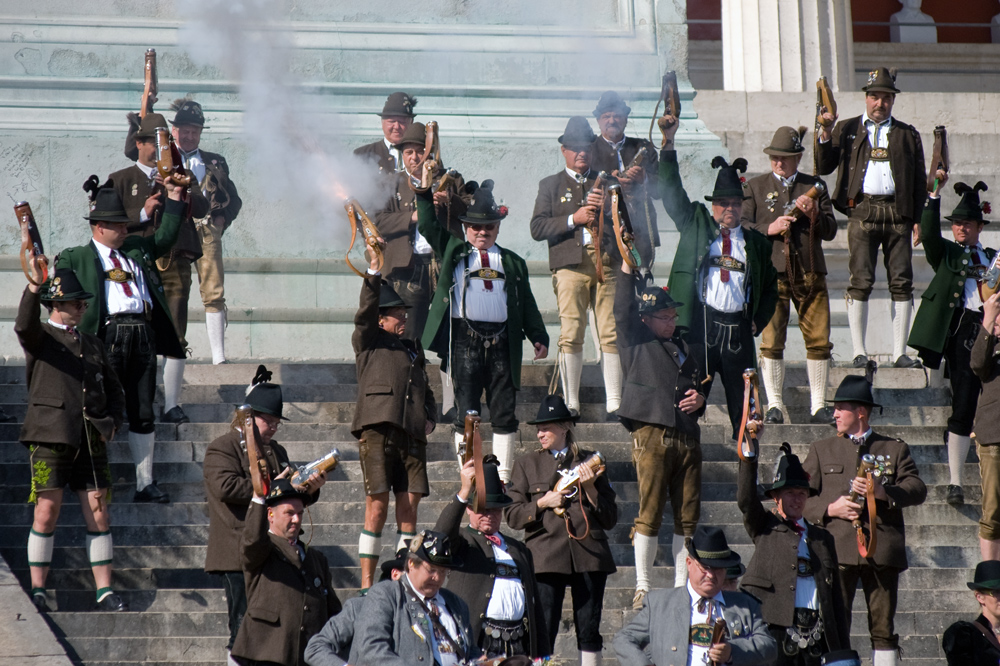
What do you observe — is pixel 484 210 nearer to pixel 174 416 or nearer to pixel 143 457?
pixel 174 416

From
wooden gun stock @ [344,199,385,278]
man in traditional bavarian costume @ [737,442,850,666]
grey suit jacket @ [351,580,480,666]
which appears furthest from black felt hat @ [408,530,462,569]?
wooden gun stock @ [344,199,385,278]

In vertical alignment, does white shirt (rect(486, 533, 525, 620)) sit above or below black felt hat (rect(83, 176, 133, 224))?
below

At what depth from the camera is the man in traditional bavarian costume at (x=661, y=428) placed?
10648mm

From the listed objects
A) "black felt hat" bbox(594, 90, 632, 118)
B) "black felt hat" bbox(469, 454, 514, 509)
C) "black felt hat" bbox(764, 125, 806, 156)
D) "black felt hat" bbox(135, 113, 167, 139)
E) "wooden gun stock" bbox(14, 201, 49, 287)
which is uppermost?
"black felt hat" bbox(594, 90, 632, 118)

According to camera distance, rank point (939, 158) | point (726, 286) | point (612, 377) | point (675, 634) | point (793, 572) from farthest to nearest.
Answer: point (939, 158) < point (612, 377) < point (726, 286) < point (793, 572) < point (675, 634)

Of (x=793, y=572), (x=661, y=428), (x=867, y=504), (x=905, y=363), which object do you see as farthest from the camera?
(x=905, y=363)

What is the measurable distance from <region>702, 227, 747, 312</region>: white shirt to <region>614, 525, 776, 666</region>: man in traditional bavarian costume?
3518 mm

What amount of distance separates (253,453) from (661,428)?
3026 mm

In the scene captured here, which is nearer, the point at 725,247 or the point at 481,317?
the point at 481,317

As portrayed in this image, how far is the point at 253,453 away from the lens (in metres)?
8.97

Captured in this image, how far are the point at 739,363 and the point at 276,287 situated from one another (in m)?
6.04

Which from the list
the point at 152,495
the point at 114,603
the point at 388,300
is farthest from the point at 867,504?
the point at 152,495

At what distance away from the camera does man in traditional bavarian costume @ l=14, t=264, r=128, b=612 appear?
33.1 feet

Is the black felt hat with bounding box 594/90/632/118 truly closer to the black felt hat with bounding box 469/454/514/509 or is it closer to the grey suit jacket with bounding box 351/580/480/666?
the black felt hat with bounding box 469/454/514/509
